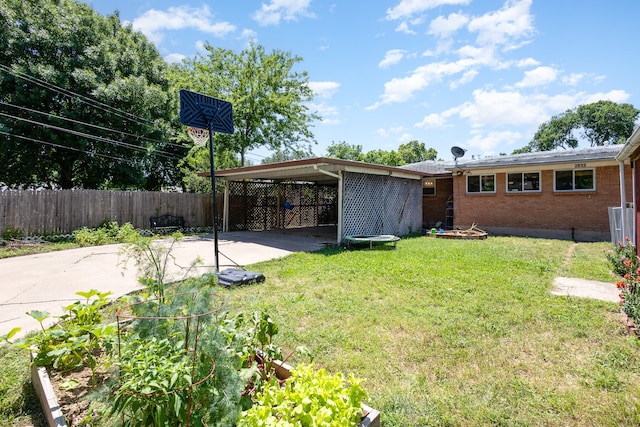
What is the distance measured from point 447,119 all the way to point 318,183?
1275 cm

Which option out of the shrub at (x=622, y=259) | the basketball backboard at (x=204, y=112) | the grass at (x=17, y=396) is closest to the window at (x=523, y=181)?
the shrub at (x=622, y=259)

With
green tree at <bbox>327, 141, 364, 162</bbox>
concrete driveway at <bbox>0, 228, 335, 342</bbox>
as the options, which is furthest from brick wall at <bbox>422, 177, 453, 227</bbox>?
green tree at <bbox>327, 141, 364, 162</bbox>

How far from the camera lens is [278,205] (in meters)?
15.1

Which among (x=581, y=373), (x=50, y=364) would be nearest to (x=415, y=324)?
(x=581, y=373)

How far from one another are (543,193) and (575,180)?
40.8 inches

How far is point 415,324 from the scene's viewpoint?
3.47 m

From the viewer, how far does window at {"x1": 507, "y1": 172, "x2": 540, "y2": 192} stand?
1183 cm

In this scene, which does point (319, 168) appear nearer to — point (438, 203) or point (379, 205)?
point (379, 205)

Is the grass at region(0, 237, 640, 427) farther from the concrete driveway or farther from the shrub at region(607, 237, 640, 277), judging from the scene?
the concrete driveway

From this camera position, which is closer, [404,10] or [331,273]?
[331,273]

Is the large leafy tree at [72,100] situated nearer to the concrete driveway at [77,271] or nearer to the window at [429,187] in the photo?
the concrete driveway at [77,271]

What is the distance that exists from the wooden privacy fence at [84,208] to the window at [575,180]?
47.1ft

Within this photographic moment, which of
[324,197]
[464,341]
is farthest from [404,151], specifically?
[464,341]

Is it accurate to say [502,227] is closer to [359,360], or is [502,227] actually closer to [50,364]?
[359,360]
